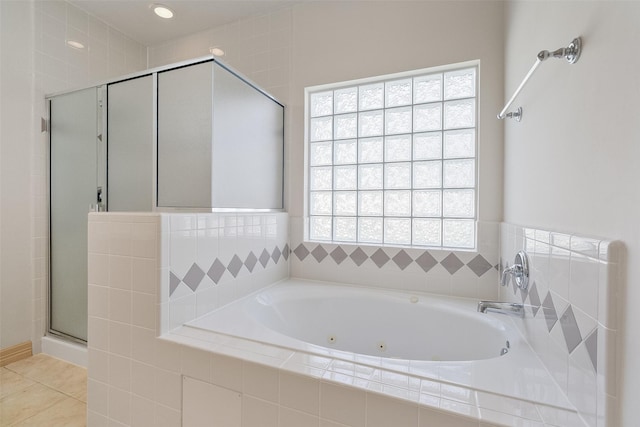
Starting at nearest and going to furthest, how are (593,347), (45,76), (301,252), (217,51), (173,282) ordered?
(593,347)
(173,282)
(45,76)
(301,252)
(217,51)

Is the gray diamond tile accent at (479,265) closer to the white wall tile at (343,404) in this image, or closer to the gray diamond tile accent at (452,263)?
the gray diamond tile accent at (452,263)

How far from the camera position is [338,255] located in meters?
2.05

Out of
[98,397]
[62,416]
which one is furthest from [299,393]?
[62,416]

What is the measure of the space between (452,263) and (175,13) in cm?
284

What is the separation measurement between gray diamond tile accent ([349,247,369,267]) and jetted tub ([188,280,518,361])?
0.63ft

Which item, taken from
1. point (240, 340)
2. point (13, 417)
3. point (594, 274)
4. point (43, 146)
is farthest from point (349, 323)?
point (43, 146)

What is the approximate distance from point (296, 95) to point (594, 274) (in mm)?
2018

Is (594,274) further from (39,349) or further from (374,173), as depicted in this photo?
(39,349)

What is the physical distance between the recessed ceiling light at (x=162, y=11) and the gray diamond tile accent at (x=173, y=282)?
2.19 m

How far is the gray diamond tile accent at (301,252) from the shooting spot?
84.5 inches

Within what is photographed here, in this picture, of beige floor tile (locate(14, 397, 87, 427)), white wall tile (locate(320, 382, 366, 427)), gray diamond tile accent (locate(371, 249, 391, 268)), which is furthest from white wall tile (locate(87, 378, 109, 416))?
gray diamond tile accent (locate(371, 249, 391, 268))

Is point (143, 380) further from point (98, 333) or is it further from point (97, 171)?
point (97, 171)

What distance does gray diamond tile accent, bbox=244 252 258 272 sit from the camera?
5.61ft

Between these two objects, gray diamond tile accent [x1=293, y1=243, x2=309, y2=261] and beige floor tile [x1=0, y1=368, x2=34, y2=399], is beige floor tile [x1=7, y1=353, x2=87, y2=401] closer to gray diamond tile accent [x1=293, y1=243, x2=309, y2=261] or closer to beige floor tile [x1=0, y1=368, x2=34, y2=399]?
beige floor tile [x1=0, y1=368, x2=34, y2=399]
